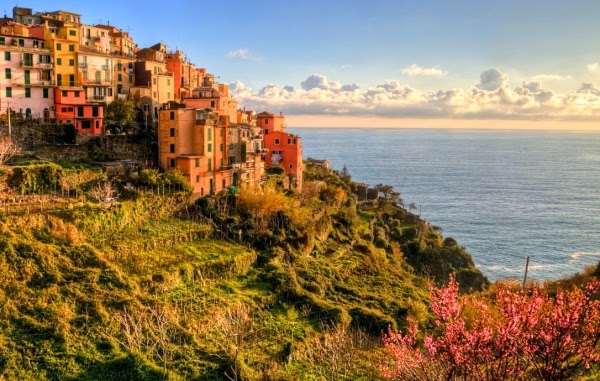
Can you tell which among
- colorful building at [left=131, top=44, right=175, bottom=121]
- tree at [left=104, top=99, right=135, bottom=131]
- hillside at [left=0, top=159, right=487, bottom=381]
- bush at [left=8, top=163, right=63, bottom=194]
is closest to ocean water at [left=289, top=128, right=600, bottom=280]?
hillside at [left=0, top=159, right=487, bottom=381]

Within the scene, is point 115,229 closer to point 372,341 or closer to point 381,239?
point 372,341

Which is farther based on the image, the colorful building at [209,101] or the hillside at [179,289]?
the colorful building at [209,101]

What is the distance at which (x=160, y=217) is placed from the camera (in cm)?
3303

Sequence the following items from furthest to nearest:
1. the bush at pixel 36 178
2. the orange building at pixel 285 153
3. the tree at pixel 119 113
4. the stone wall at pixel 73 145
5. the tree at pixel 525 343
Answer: the orange building at pixel 285 153, the tree at pixel 119 113, the stone wall at pixel 73 145, the bush at pixel 36 178, the tree at pixel 525 343

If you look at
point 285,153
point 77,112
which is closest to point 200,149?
point 77,112

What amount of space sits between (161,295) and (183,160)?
47.3 feet

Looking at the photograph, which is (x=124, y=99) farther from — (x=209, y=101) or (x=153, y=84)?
(x=209, y=101)

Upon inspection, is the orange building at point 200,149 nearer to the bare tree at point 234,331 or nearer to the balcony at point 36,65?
the balcony at point 36,65

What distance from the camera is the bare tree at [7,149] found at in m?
31.8

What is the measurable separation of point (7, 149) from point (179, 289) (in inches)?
678

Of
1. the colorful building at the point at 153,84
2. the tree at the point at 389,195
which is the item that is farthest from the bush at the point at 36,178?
the tree at the point at 389,195

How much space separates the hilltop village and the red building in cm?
8

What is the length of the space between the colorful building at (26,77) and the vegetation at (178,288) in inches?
395

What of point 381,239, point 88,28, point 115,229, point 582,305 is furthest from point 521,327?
point 88,28
